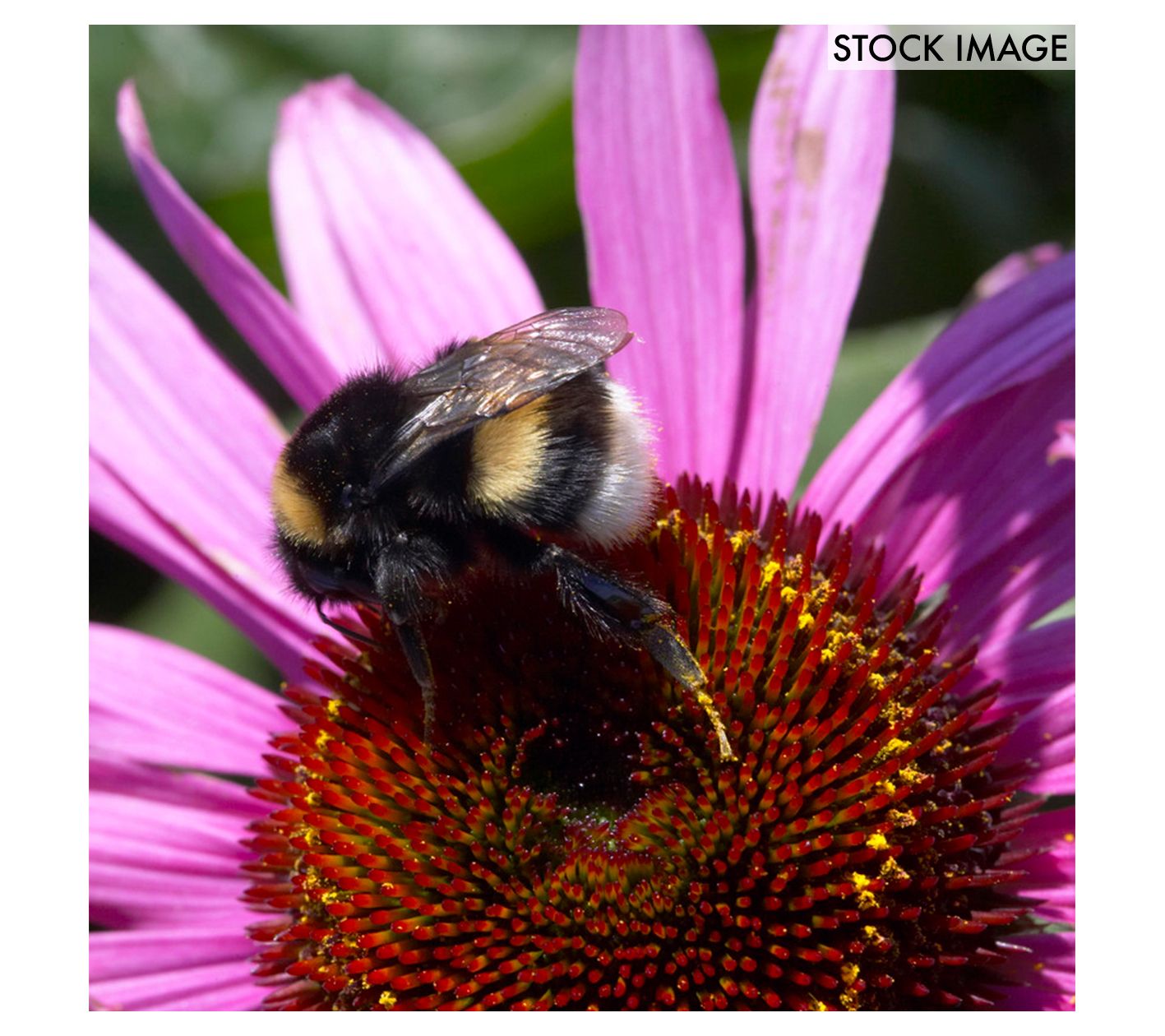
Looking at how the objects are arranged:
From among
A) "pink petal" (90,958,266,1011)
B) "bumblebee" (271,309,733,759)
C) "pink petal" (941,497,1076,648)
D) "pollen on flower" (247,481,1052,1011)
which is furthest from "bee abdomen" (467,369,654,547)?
"pink petal" (90,958,266,1011)

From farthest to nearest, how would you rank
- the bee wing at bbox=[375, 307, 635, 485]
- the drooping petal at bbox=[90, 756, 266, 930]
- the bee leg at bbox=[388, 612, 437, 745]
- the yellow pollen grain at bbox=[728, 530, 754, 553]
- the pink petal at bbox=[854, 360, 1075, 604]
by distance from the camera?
1. the drooping petal at bbox=[90, 756, 266, 930]
2. the pink petal at bbox=[854, 360, 1075, 604]
3. the yellow pollen grain at bbox=[728, 530, 754, 553]
4. the bee leg at bbox=[388, 612, 437, 745]
5. the bee wing at bbox=[375, 307, 635, 485]

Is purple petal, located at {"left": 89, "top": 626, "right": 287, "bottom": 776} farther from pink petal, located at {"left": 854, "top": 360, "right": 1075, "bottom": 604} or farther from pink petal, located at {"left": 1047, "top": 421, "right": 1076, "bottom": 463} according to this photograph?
pink petal, located at {"left": 1047, "top": 421, "right": 1076, "bottom": 463}

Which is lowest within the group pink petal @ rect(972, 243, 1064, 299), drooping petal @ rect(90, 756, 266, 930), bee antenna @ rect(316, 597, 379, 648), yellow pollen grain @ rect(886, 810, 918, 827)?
drooping petal @ rect(90, 756, 266, 930)

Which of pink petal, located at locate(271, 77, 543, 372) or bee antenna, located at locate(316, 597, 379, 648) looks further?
pink petal, located at locate(271, 77, 543, 372)

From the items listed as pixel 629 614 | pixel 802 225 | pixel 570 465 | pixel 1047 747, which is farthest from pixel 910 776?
pixel 802 225

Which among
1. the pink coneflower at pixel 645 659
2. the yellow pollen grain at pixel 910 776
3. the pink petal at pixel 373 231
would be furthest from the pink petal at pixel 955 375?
the pink petal at pixel 373 231

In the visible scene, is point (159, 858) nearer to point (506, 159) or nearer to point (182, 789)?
point (182, 789)

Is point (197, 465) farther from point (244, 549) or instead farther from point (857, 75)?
point (857, 75)
